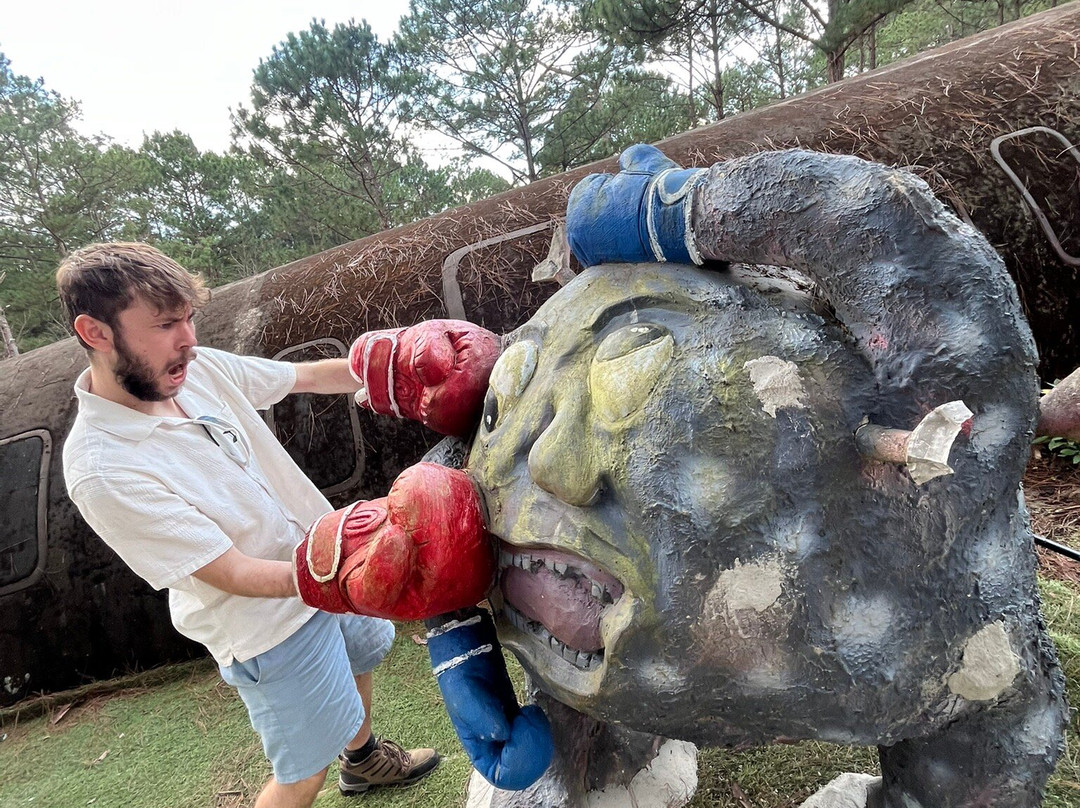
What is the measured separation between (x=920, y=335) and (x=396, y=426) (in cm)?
224

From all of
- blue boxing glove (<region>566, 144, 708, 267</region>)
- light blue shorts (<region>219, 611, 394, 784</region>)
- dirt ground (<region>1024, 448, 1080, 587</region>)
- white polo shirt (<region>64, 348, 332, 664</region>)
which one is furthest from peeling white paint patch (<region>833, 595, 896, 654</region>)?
dirt ground (<region>1024, 448, 1080, 587</region>)

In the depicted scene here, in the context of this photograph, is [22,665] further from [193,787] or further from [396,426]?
[396,426]

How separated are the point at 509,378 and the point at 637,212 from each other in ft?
0.96

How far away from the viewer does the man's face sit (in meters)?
1.33

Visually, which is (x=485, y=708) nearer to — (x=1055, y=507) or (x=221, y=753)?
(x=221, y=753)

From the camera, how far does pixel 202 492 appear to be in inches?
54.9

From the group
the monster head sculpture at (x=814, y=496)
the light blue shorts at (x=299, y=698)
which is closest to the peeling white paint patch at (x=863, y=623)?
the monster head sculpture at (x=814, y=496)

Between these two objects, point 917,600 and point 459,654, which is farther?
point 459,654

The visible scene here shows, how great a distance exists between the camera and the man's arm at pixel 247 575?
1216mm

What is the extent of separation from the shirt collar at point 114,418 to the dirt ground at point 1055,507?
2417 millimetres

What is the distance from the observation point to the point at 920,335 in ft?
2.48

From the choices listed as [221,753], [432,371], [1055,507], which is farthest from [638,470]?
[1055,507]

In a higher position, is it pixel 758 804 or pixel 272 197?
pixel 272 197

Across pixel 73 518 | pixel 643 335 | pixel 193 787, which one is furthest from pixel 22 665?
pixel 643 335
